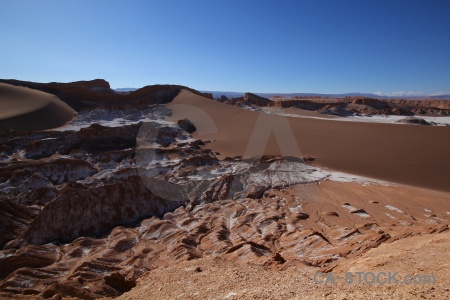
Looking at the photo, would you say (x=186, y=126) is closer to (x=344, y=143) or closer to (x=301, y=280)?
(x=344, y=143)

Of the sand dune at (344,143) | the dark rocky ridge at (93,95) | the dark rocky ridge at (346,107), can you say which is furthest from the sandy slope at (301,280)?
the dark rocky ridge at (346,107)

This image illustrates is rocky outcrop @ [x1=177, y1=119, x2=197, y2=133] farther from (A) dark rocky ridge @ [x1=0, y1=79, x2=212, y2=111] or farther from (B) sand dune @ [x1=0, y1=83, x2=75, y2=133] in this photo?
(B) sand dune @ [x1=0, y1=83, x2=75, y2=133]

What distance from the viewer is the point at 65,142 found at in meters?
18.4

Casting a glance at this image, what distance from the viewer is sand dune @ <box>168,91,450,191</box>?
16.4 metres

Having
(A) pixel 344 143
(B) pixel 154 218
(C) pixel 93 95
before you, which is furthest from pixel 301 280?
(C) pixel 93 95

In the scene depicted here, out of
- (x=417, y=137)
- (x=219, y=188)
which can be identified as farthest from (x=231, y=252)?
(x=417, y=137)

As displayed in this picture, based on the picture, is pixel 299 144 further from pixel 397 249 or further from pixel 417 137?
pixel 397 249

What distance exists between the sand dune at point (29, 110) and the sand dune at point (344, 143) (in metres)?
10.6

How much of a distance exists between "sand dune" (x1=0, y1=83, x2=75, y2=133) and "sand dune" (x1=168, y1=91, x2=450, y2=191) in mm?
10647

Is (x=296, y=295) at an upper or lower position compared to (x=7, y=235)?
upper

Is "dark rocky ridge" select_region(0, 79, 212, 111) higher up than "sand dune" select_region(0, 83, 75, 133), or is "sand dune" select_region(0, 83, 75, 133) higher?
"dark rocky ridge" select_region(0, 79, 212, 111)

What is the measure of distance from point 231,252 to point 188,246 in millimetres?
1477

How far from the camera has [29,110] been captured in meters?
25.0

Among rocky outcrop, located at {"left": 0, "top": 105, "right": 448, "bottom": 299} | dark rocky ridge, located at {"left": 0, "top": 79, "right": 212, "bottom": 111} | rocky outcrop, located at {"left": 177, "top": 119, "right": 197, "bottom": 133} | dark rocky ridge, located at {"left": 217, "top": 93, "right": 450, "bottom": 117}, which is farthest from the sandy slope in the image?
dark rocky ridge, located at {"left": 217, "top": 93, "right": 450, "bottom": 117}
